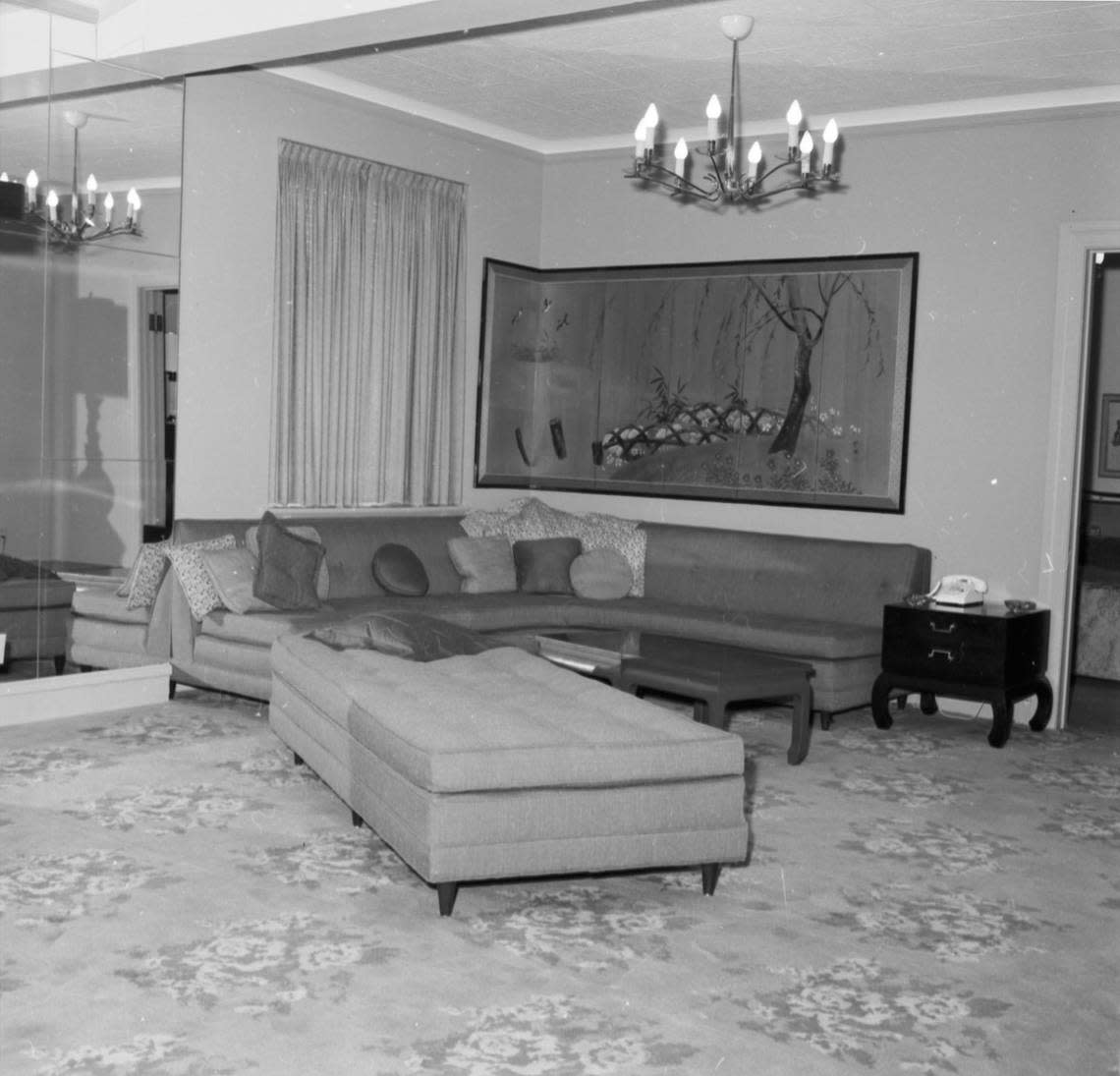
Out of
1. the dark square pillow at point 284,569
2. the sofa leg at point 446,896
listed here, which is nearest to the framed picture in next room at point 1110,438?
the dark square pillow at point 284,569

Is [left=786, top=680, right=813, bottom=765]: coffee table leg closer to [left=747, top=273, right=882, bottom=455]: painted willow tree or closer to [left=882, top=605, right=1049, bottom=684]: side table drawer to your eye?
[left=882, top=605, right=1049, bottom=684]: side table drawer

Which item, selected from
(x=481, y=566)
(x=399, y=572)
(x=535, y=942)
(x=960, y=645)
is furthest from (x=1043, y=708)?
(x=535, y=942)

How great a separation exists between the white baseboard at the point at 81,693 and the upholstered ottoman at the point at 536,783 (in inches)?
88.1

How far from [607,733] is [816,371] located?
4.10 meters

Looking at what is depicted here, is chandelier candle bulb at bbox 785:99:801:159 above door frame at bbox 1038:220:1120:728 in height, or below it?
above

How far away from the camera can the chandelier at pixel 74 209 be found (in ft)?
19.4

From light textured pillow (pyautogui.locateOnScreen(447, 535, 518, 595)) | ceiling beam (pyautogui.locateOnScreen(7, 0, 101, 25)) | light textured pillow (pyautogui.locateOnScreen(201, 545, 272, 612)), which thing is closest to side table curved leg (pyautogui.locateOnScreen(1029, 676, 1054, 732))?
light textured pillow (pyautogui.locateOnScreen(447, 535, 518, 595))

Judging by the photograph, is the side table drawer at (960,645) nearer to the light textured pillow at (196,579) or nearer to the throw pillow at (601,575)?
the throw pillow at (601,575)

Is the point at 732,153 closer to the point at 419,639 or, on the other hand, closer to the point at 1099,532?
the point at 419,639

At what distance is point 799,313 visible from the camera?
7.75 meters

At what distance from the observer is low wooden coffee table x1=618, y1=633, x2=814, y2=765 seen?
18.4ft

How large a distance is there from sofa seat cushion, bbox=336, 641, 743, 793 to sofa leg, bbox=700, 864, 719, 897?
29cm

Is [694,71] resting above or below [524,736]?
above

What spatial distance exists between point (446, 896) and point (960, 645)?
11.2ft
